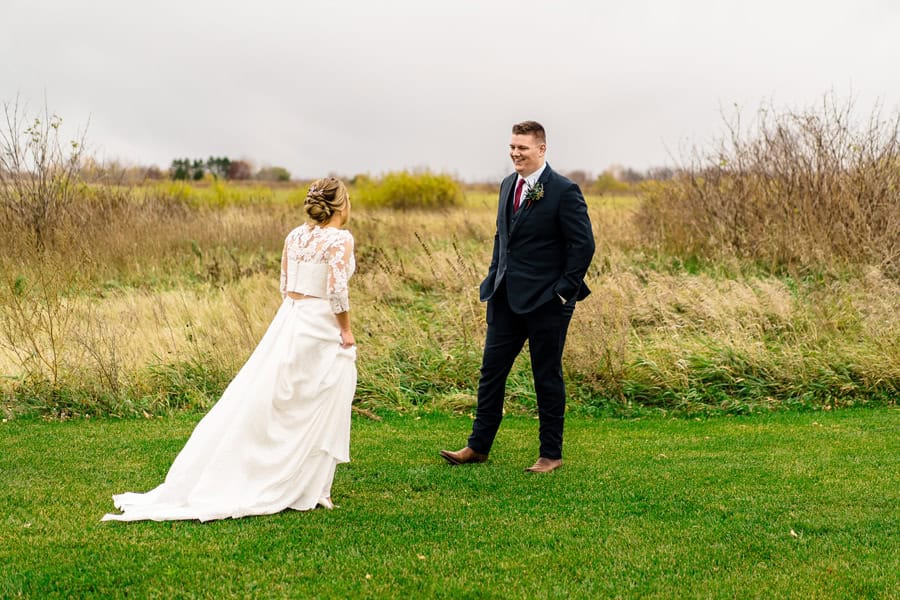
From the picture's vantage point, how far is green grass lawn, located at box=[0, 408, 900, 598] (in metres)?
4.36

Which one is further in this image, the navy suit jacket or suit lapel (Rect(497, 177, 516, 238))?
suit lapel (Rect(497, 177, 516, 238))

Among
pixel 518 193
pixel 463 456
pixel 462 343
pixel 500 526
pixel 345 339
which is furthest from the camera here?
pixel 462 343

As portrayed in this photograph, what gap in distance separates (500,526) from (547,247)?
1908mm

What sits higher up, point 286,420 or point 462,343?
point 286,420

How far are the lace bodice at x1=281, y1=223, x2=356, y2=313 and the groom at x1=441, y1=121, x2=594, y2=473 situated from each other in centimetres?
127

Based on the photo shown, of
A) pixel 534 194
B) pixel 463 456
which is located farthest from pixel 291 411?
pixel 534 194

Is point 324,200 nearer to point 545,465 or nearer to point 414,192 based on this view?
point 545,465

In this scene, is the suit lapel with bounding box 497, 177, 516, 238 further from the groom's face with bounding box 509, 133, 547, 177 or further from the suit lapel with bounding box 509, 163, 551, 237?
the groom's face with bounding box 509, 133, 547, 177

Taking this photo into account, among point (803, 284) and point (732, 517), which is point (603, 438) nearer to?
point (732, 517)

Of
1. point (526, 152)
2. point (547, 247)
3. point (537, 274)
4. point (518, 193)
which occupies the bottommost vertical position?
point (537, 274)

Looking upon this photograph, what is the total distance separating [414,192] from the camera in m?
30.8

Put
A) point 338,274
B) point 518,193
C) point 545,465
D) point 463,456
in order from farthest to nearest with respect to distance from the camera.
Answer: point 463,456 → point 545,465 → point 518,193 → point 338,274

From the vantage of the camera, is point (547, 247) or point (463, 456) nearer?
point (547, 247)

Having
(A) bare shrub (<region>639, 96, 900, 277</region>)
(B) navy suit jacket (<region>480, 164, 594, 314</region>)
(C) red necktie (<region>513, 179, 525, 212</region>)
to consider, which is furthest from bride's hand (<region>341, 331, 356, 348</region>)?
(A) bare shrub (<region>639, 96, 900, 277</region>)
